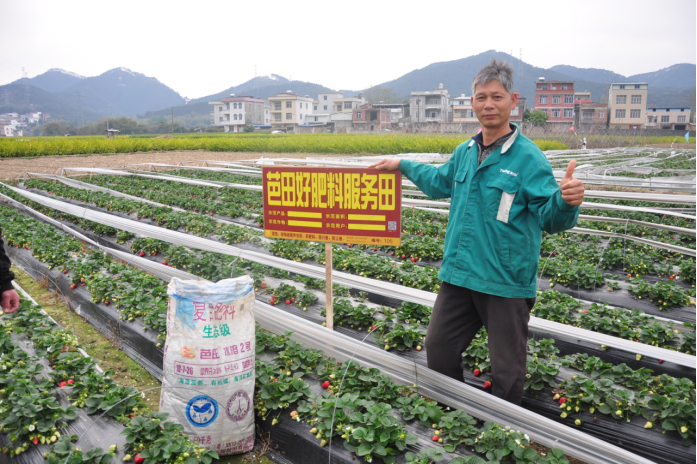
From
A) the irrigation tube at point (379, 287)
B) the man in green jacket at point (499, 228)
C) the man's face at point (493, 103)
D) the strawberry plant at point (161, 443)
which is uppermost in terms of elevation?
the man's face at point (493, 103)

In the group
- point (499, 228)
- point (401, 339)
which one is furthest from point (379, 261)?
point (499, 228)

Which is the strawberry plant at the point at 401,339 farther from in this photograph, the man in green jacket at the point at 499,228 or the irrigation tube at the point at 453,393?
the man in green jacket at the point at 499,228

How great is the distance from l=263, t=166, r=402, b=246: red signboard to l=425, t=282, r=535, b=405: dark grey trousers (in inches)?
28.2

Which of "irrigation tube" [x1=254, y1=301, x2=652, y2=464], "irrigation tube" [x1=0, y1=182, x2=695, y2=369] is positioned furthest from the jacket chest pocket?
"irrigation tube" [x1=0, y1=182, x2=695, y2=369]

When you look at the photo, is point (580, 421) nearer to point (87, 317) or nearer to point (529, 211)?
point (529, 211)

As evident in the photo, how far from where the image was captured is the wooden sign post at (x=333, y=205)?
3121 millimetres

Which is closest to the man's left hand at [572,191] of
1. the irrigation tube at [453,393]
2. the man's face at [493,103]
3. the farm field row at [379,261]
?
the man's face at [493,103]

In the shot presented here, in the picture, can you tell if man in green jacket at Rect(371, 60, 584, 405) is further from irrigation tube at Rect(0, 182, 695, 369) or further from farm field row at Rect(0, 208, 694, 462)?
irrigation tube at Rect(0, 182, 695, 369)

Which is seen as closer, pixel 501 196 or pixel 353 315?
pixel 501 196

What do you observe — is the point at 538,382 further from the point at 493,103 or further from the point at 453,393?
the point at 493,103

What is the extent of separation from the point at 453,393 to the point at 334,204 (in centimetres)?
146

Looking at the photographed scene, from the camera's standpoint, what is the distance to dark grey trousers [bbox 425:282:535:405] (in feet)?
7.63

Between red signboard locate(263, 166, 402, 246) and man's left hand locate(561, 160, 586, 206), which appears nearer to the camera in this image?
man's left hand locate(561, 160, 586, 206)

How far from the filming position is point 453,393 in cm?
260
